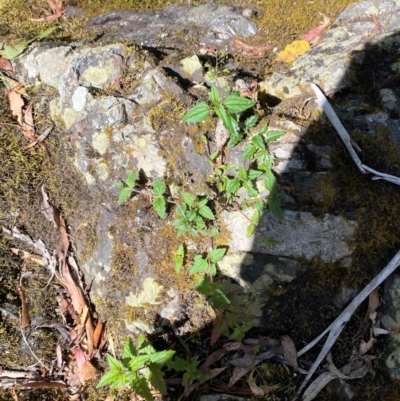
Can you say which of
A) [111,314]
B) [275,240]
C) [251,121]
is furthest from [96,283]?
[251,121]

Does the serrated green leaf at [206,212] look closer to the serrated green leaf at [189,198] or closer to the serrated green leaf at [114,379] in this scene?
the serrated green leaf at [189,198]

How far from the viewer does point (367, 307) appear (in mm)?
2369

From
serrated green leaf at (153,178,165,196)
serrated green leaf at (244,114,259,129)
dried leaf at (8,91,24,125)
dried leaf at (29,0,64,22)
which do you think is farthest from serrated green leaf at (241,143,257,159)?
dried leaf at (29,0,64,22)

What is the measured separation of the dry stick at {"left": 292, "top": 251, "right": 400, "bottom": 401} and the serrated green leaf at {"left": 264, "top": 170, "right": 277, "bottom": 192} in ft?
2.51

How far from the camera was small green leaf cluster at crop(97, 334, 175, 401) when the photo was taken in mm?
2201

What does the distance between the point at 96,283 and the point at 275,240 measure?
46.6 inches

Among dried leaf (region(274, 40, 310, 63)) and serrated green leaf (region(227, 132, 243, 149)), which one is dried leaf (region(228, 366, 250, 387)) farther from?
dried leaf (region(274, 40, 310, 63))

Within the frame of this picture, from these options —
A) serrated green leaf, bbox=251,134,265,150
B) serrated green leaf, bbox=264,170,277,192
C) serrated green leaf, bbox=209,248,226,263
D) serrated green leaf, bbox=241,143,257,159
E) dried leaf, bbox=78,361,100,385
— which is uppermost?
serrated green leaf, bbox=251,134,265,150

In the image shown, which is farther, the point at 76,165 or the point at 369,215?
the point at 76,165

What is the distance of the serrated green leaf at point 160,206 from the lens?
2463 mm

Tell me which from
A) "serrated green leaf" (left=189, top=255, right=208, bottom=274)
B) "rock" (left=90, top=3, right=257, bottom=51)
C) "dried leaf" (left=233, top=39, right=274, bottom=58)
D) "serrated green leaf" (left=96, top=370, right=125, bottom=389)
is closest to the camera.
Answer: "serrated green leaf" (left=96, top=370, right=125, bottom=389)

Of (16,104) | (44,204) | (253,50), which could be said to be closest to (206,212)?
(44,204)

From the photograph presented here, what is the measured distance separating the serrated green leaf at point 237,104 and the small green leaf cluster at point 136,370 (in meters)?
1.37

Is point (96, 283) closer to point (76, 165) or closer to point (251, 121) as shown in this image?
point (76, 165)
